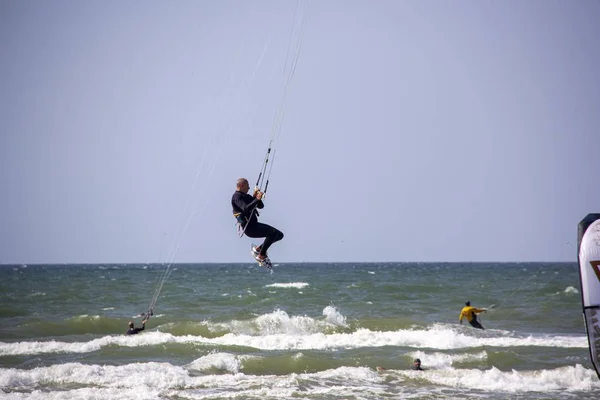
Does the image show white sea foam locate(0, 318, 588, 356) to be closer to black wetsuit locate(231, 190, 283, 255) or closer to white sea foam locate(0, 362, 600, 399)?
white sea foam locate(0, 362, 600, 399)

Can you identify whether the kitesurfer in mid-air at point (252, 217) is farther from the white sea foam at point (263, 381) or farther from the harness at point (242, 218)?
the white sea foam at point (263, 381)

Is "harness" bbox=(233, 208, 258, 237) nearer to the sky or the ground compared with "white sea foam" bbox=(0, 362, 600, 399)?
nearer to the sky

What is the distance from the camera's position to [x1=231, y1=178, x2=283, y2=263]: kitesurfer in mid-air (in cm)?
1278

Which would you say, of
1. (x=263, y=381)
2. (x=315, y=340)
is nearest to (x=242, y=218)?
(x=263, y=381)

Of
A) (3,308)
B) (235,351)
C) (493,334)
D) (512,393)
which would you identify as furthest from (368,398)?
(3,308)

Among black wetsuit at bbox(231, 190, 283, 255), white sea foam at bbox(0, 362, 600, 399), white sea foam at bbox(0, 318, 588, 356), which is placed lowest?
white sea foam at bbox(0, 362, 600, 399)

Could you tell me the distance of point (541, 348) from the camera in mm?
24234

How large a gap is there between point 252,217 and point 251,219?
0.37 feet

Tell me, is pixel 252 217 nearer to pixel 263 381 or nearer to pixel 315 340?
pixel 263 381

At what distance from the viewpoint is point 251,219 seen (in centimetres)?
1347

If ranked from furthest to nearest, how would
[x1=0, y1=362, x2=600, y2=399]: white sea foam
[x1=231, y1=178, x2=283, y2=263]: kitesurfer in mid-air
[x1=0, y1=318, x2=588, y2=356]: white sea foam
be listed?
[x1=0, y1=318, x2=588, y2=356]: white sea foam
[x1=0, y1=362, x2=600, y2=399]: white sea foam
[x1=231, y1=178, x2=283, y2=263]: kitesurfer in mid-air

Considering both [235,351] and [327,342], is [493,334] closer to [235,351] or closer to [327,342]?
[327,342]

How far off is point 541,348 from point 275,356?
358 inches

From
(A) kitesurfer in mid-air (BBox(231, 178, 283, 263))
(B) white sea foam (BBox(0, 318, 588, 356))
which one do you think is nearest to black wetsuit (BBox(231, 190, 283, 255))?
(A) kitesurfer in mid-air (BBox(231, 178, 283, 263))
